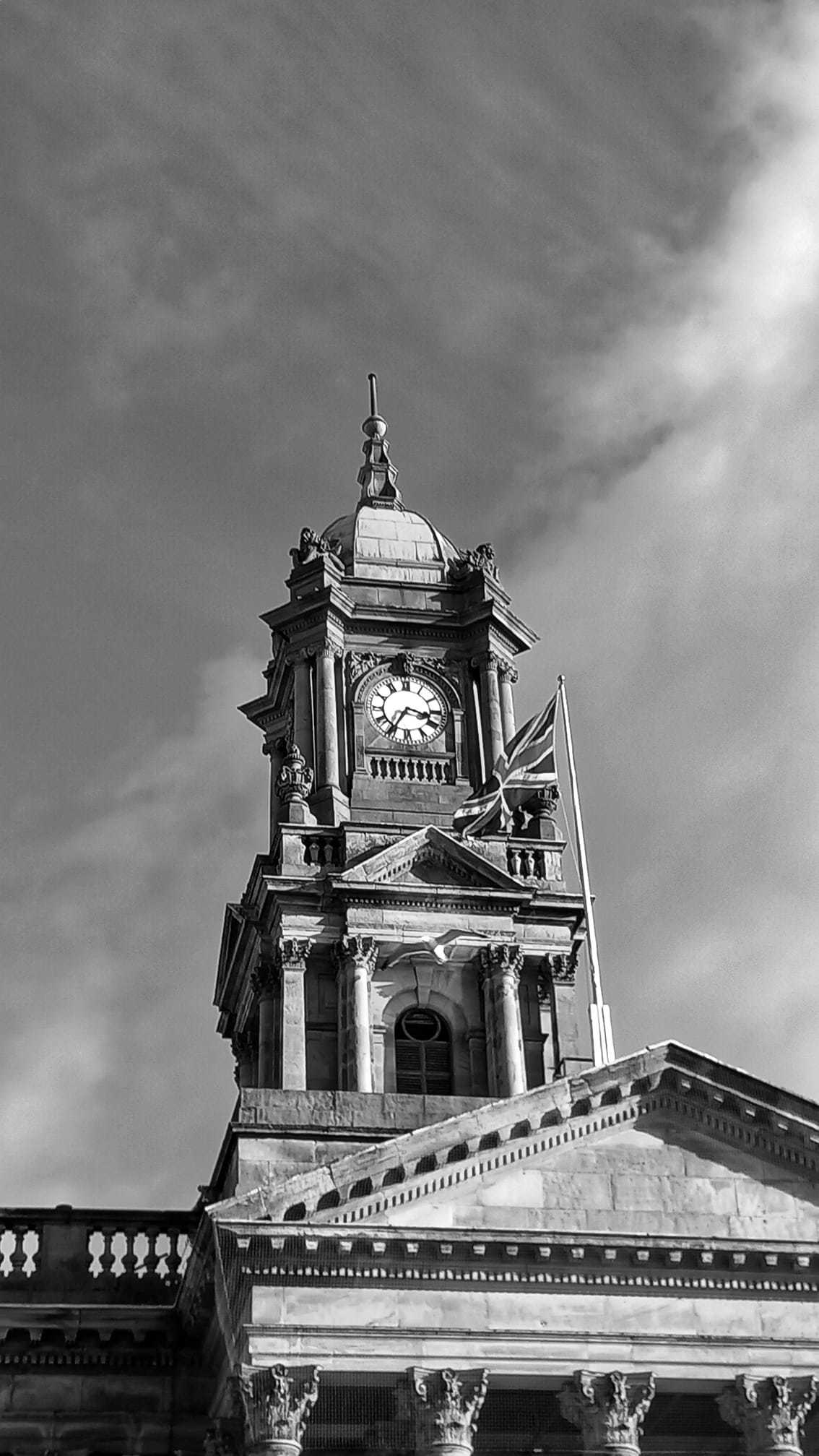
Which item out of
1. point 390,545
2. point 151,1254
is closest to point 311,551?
point 390,545

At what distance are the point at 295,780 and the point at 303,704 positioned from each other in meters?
2.86

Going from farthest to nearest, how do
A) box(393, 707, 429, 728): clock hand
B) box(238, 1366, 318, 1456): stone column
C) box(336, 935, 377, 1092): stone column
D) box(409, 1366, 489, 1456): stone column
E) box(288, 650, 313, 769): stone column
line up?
box(393, 707, 429, 728): clock hand
box(288, 650, 313, 769): stone column
box(336, 935, 377, 1092): stone column
box(409, 1366, 489, 1456): stone column
box(238, 1366, 318, 1456): stone column

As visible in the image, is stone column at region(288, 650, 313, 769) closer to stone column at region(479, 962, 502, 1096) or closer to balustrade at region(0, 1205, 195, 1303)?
stone column at region(479, 962, 502, 1096)

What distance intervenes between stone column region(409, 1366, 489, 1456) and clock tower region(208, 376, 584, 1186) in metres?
13.3

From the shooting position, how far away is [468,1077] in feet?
164

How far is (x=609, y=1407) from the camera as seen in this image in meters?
33.8

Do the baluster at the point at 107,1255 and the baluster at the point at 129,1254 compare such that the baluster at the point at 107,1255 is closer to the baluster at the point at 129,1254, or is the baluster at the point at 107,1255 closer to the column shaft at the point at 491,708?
the baluster at the point at 129,1254

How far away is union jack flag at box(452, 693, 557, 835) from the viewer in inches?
2071

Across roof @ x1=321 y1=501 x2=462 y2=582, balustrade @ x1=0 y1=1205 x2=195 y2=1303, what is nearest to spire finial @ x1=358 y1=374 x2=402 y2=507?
roof @ x1=321 y1=501 x2=462 y2=582

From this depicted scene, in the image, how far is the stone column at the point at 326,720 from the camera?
53719 mm

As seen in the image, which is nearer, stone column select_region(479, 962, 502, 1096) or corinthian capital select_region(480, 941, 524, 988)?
stone column select_region(479, 962, 502, 1096)

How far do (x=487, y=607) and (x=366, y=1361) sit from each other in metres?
27.0

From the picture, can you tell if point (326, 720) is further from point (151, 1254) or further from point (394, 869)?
point (151, 1254)

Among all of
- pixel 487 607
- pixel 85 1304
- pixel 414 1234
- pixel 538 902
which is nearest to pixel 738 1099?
pixel 414 1234
